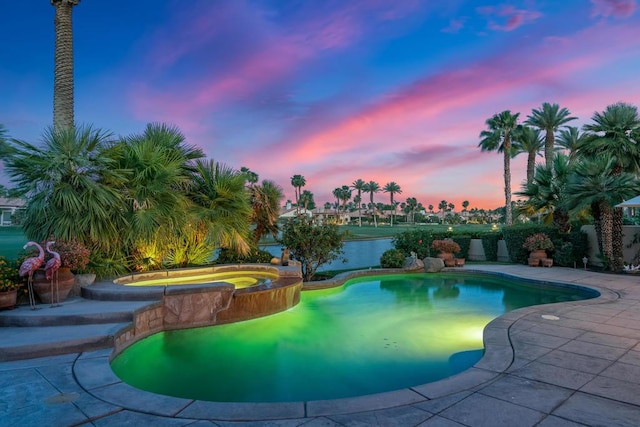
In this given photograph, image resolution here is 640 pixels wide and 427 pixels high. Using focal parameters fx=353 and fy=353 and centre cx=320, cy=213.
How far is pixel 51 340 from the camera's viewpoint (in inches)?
159

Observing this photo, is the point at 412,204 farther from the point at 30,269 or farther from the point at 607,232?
the point at 30,269

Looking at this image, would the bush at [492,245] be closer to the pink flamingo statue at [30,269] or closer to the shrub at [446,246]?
the shrub at [446,246]

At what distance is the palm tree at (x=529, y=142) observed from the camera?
2548 centimetres

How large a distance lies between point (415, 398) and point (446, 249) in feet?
37.9

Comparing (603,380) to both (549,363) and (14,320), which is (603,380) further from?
(14,320)

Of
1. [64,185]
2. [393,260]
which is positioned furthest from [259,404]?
[393,260]

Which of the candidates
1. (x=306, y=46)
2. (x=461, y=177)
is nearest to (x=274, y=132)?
(x=306, y=46)

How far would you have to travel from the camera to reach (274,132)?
17.9 m

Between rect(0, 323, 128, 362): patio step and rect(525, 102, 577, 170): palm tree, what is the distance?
2766cm

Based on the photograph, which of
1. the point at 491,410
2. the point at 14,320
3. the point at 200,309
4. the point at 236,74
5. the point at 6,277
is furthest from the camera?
the point at 236,74

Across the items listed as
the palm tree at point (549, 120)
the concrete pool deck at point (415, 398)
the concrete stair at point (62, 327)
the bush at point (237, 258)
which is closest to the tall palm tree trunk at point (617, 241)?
the concrete pool deck at point (415, 398)

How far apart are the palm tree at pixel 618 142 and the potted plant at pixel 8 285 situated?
1486 centimetres

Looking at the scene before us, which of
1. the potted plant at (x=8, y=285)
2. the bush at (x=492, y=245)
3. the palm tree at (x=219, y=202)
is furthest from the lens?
the bush at (x=492, y=245)

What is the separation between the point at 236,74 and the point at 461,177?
21676 mm
